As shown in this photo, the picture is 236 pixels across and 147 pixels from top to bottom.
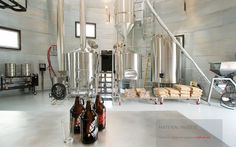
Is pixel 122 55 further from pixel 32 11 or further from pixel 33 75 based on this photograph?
pixel 32 11

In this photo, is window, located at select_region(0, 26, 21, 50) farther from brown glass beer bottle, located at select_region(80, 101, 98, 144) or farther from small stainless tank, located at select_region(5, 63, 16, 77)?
brown glass beer bottle, located at select_region(80, 101, 98, 144)

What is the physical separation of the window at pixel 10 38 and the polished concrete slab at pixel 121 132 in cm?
526

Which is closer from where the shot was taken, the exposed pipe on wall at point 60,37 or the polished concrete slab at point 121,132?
the polished concrete slab at point 121,132

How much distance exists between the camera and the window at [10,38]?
5852 mm

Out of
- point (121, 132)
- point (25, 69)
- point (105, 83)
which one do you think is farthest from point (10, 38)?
point (121, 132)

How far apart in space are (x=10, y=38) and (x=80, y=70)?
2.68 metres

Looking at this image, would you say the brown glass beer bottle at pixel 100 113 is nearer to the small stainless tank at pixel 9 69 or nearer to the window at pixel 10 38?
the small stainless tank at pixel 9 69

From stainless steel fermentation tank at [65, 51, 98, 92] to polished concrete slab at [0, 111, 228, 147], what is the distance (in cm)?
393

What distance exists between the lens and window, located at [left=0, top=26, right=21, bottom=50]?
19.2 ft

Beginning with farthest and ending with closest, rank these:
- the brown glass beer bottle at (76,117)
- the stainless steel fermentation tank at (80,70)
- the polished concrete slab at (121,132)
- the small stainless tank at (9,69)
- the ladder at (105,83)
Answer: the ladder at (105,83), the small stainless tank at (9,69), the stainless steel fermentation tank at (80,70), the brown glass beer bottle at (76,117), the polished concrete slab at (121,132)

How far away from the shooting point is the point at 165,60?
589cm

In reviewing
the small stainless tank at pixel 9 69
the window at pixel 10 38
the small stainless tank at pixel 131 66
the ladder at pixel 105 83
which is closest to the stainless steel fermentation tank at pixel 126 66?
the small stainless tank at pixel 131 66

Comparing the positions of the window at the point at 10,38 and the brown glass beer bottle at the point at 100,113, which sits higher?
the window at the point at 10,38

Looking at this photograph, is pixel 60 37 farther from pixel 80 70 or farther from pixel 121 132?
pixel 121 132
